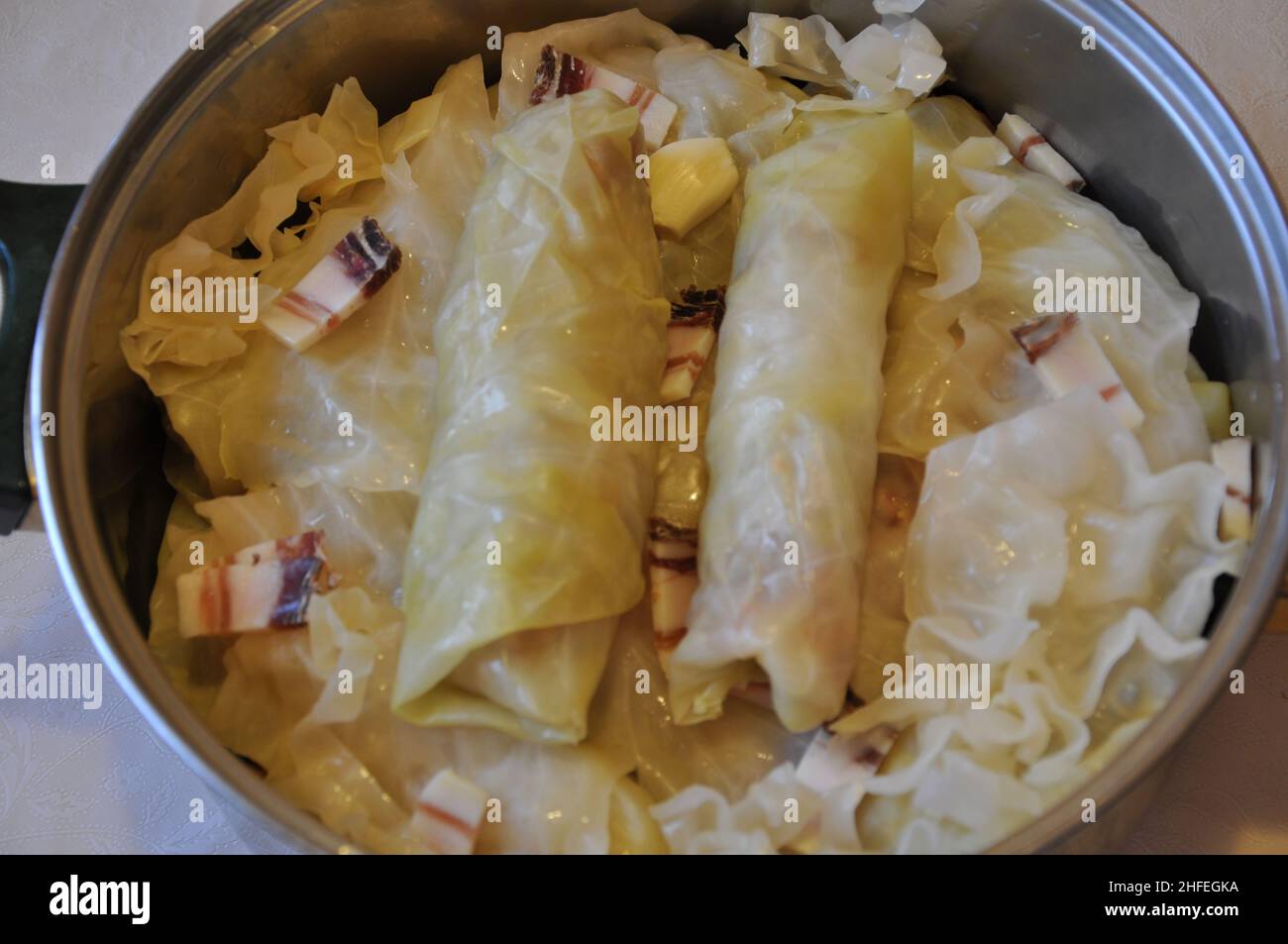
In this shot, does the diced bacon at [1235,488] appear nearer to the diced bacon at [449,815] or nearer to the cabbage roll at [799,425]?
the cabbage roll at [799,425]

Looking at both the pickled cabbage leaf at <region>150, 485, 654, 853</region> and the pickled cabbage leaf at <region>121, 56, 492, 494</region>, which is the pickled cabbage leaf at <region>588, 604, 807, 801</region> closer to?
the pickled cabbage leaf at <region>150, 485, 654, 853</region>

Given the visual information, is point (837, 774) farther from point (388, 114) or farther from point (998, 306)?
point (388, 114)

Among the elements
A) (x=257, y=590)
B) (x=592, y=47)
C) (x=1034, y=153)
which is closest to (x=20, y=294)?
(x=257, y=590)

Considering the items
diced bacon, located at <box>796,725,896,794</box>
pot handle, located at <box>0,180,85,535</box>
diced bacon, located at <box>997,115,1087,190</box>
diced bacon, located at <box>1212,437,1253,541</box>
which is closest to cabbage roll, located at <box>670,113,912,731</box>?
diced bacon, located at <box>796,725,896,794</box>

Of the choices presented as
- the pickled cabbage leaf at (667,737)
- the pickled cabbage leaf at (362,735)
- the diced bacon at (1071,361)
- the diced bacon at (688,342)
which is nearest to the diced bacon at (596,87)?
the diced bacon at (688,342)

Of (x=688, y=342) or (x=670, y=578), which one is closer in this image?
(x=670, y=578)
